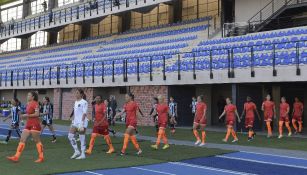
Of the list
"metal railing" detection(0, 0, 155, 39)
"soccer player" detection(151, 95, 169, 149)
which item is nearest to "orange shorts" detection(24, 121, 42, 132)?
"soccer player" detection(151, 95, 169, 149)

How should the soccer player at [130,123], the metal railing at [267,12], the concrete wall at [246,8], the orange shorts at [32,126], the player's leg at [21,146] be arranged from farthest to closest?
the concrete wall at [246,8] < the metal railing at [267,12] < the soccer player at [130,123] < the orange shorts at [32,126] < the player's leg at [21,146]

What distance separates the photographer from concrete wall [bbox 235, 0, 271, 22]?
28906mm

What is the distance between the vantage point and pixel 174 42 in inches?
1228

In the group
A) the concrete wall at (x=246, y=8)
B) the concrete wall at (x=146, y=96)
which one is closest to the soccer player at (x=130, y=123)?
the concrete wall at (x=146, y=96)

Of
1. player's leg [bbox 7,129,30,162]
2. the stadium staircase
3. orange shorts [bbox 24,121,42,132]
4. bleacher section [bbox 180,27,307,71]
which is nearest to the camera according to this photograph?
player's leg [bbox 7,129,30,162]

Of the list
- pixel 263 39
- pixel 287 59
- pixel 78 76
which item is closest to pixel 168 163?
pixel 287 59

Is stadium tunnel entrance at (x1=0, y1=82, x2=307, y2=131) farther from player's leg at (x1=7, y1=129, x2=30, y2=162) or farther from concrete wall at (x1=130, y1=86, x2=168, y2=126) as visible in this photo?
Answer: player's leg at (x1=7, y1=129, x2=30, y2=162)

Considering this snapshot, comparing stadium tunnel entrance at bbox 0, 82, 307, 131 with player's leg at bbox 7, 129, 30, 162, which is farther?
stadium tunnel entrance at bbox 0, 82, 307, 131

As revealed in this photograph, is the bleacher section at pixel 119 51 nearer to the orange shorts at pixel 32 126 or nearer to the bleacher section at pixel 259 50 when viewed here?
the bleacher section at pixel 259 50

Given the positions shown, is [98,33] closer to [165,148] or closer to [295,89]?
[295,89]

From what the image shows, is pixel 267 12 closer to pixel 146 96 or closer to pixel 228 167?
pixel 146 96

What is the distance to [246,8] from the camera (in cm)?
2983

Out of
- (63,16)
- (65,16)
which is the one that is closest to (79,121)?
(65,16)

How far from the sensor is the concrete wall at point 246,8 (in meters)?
28.9
